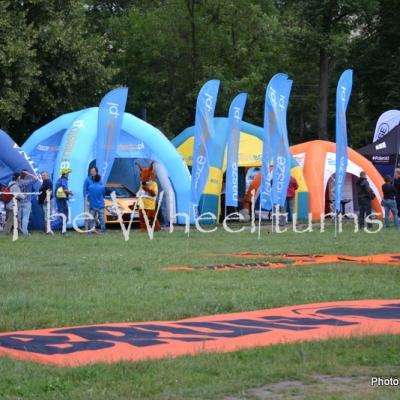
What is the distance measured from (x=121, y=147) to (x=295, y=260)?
13.7 m

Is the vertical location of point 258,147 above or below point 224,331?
above

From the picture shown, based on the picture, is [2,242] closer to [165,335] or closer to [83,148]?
[83,148]

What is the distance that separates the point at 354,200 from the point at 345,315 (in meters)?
26.0

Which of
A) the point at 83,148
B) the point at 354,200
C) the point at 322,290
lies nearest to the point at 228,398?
the point at 322,290

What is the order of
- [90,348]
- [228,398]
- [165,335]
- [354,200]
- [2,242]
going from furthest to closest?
[354,200], [2,242], [165,335], [90,348], [228,398]

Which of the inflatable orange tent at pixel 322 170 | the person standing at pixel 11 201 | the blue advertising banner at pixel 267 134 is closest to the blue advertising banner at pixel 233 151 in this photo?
the blue advertising banner at pixel 267 134

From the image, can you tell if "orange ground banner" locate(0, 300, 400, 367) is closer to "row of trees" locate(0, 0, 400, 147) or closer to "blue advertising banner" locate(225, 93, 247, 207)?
"blue advertising banner" locate(225, 93, 247, 207)

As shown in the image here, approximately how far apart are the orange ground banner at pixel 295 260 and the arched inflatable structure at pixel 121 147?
430 inches

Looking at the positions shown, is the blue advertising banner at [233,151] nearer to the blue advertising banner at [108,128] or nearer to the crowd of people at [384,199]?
the blue advertising banner at [108,128]

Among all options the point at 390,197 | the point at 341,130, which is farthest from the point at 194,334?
the point at 390,197

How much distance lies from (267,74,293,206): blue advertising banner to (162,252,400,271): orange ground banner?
578cm

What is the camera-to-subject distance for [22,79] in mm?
32094

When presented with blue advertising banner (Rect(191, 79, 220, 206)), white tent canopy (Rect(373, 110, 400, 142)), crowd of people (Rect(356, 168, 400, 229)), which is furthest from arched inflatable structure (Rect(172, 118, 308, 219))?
white tent canopy (Rect(373, 110, 400, 142))

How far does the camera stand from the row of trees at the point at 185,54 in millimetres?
33812
